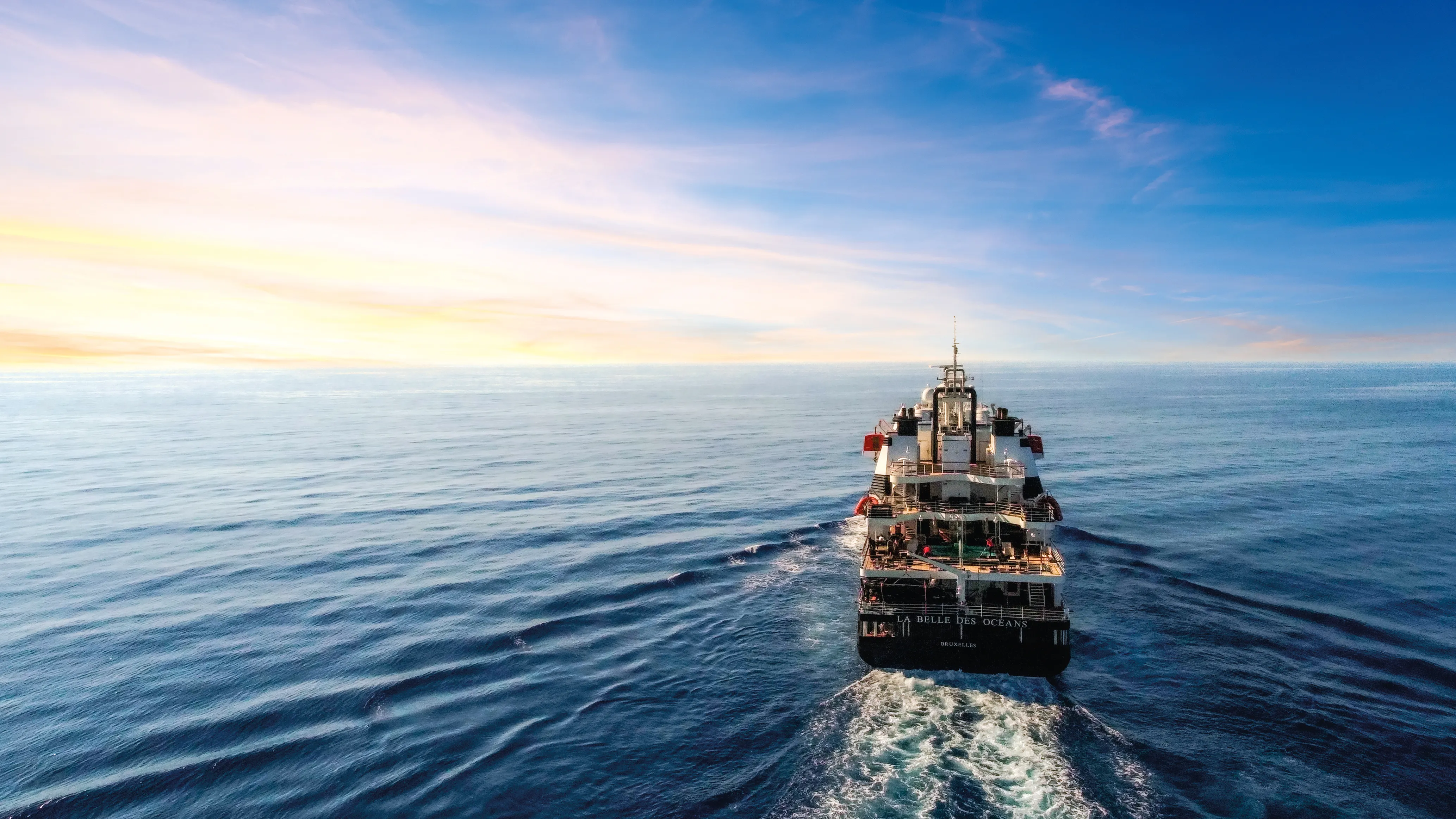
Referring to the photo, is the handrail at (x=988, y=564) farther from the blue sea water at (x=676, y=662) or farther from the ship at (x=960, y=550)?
the blue sea water at (x=676, y=662)

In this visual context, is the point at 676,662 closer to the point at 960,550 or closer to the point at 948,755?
the point at 948,755

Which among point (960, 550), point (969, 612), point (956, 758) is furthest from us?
point (960, 550)

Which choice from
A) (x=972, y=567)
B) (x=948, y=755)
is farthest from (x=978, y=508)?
(x=948, y=755)

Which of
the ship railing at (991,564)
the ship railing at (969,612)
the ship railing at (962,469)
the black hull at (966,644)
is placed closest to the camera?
the black hull at (966,644)

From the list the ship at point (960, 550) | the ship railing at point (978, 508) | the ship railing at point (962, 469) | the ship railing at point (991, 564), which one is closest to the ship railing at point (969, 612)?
the ship at point (960, 550)

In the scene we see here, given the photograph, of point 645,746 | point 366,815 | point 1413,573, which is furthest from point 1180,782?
point 1413,573

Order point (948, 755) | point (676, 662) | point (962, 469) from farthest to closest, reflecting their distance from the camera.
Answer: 1. point (962, 469)
2. point (676, 662)
3. point (948, 755)
